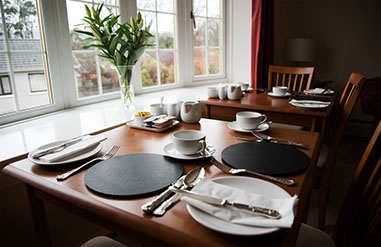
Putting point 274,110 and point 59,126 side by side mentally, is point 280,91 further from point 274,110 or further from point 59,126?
point 59,126

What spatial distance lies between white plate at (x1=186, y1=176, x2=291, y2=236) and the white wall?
2728 mm

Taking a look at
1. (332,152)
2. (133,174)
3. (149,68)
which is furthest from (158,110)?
(149,68)

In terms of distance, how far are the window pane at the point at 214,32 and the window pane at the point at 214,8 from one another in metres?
0.07

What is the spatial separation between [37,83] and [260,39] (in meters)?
2.28

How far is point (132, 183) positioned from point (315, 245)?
631 mm

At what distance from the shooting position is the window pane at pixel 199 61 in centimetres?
296

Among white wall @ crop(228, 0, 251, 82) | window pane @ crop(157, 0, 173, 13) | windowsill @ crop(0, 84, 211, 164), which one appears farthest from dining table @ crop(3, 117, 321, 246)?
white wall @ crop(228, 0, 251, 82)

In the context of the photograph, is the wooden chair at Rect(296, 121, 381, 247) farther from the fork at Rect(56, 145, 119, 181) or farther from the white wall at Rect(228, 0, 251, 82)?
the white wall at Rect(228, 0, 251, 82)

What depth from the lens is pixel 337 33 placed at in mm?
3578

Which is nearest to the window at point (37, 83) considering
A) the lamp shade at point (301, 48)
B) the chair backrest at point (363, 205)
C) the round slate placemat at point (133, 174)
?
the round slate placemat at point (133, 174)

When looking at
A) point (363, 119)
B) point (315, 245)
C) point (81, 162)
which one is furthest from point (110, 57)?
point (363, 119)

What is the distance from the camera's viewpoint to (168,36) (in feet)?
8.69

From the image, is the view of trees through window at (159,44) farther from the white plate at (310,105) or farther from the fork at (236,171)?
the fork at (236,171)

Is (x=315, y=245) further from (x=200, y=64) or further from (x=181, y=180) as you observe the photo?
(x=200, y=64)
